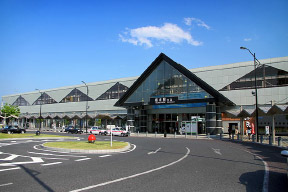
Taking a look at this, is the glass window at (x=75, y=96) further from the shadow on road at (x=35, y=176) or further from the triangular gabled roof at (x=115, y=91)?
the shadow on road at (x=35, y=176)

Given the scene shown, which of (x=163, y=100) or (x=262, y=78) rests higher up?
(x=262, y=78)

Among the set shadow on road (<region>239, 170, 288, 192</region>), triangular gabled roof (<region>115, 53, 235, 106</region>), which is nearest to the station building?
triangular gabled roof (<region>115, 53, 235, 106</region>)

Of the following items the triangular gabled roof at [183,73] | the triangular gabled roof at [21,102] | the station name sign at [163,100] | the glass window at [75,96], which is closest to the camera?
the triangular gabled roof at [183,73]

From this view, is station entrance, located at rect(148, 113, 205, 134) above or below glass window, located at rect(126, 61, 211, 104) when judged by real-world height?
below

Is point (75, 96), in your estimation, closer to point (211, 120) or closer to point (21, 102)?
point (21, 102)

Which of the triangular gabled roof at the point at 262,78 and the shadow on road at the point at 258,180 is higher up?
the triangular gabled roof at the point at 262,78

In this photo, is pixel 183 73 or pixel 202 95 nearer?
pixel 202 95

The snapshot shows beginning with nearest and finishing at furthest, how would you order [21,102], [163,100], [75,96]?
[163,100] → [75,96] → [21,102]

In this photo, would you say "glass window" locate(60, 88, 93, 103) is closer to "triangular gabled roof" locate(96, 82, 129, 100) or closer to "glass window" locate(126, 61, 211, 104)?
"triangular gabled roof" locate(96, 82, 129, 100)

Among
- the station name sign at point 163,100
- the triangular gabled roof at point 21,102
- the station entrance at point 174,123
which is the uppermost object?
the triangular gabled roof at point 21,102

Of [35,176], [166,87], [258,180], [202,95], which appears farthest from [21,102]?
[258,180]

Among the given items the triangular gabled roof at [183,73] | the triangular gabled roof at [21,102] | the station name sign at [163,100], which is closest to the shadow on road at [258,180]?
the triangular gabled roof at [183,73]

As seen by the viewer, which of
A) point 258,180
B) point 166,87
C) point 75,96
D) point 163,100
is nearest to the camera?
point 258,180

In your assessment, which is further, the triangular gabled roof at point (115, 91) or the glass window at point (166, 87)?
the triangular gabled roof at point (115, 91)
